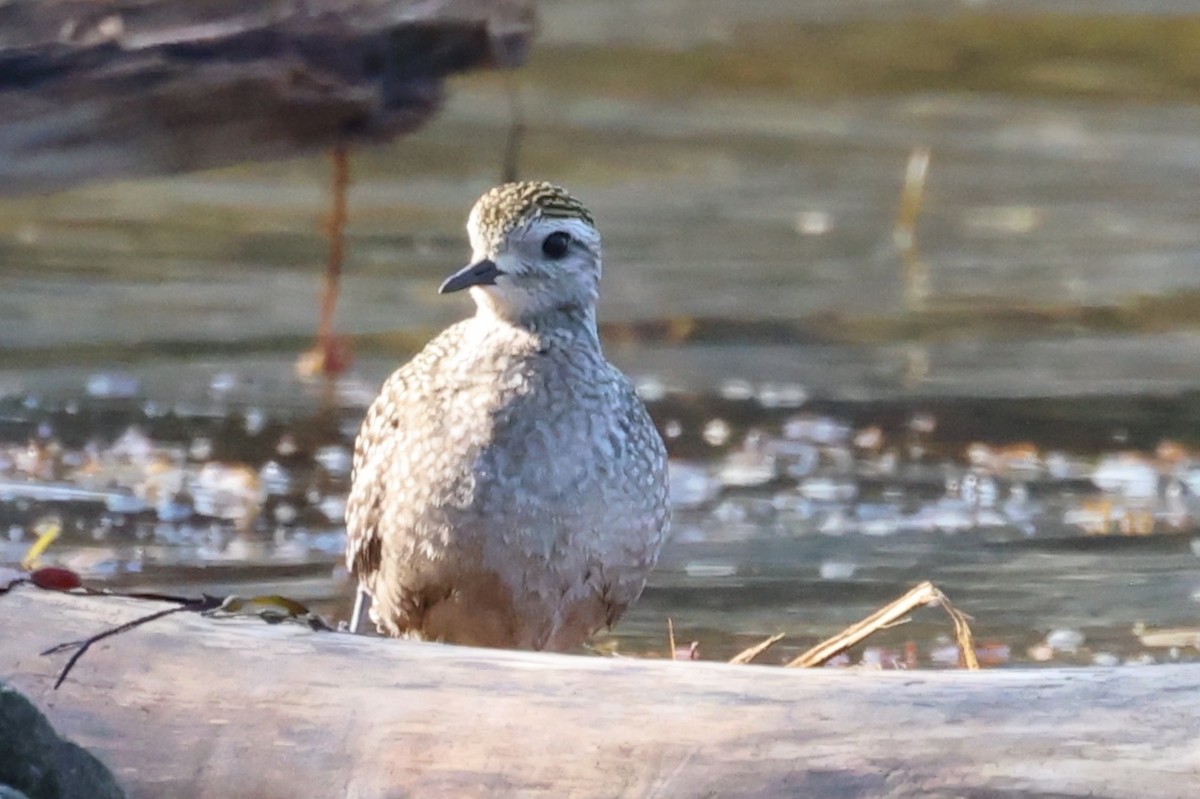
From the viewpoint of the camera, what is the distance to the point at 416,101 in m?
10.4

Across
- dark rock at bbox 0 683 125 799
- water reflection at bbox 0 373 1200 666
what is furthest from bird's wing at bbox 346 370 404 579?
dark rock at bbox 0 683 125 799

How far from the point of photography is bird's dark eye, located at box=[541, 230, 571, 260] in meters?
5.26

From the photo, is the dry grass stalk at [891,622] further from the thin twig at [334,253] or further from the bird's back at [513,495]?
the thin twig at [334,253]

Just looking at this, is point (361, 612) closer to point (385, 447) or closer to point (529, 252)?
point (385, 447)

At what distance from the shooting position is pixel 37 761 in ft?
12.3

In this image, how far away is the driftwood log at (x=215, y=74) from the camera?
8969 mm

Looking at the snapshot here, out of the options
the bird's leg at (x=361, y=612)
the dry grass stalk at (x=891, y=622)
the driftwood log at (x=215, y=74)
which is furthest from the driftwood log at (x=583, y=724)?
the driftwood log at (x=215, y=74)

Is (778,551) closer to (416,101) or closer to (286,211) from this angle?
(416,101)

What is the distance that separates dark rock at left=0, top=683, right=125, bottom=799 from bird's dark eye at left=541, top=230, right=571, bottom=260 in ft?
6.20

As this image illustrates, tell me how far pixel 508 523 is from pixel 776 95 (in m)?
11.2

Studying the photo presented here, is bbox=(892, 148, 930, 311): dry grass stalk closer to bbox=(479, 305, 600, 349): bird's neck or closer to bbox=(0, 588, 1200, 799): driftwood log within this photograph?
bbox=(479, 305, 600, 349): bird's neck

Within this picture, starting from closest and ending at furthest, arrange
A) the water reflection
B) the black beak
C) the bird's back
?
1. the bird's back
2. the black beak
3. the water reflection

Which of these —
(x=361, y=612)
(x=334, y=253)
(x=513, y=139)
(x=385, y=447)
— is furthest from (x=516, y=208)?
(x=513, y=139)

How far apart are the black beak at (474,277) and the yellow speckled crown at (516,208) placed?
Answer: 0.25 ft
